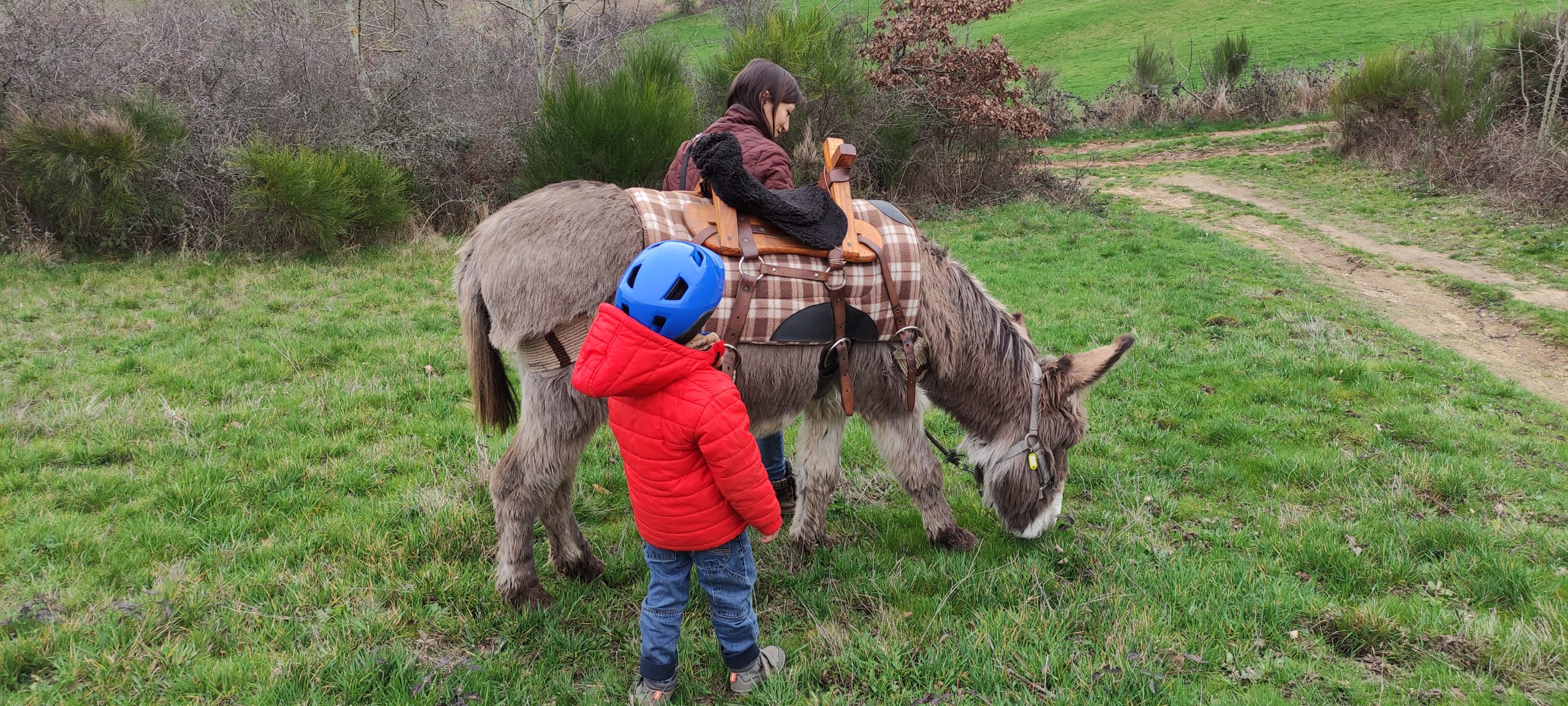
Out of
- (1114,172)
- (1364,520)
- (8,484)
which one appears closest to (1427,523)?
(1364,520)

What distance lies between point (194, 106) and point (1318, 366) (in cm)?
1355

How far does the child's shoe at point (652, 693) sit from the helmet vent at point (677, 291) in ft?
4.55

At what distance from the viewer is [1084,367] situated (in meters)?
3.71

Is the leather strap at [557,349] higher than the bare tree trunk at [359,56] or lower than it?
lower

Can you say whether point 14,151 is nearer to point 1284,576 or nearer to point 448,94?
point 448,94

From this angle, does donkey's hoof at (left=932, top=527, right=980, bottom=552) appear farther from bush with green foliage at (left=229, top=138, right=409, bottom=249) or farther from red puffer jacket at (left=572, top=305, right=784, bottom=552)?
bush with green foliage at (left=229, top=138, right=409, bottom=249)

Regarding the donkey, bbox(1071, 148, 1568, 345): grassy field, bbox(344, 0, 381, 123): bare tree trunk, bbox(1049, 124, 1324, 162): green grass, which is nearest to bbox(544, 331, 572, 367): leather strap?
the donkey

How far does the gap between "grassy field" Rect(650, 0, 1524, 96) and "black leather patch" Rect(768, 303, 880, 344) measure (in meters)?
21.2

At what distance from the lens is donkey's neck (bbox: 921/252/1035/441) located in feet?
11.7

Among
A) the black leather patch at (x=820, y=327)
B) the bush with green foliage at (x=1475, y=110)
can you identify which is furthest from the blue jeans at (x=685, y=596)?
the bush with green foliage at (x=1475, y=110)

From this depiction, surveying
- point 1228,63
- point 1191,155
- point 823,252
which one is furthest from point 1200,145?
point 823,252

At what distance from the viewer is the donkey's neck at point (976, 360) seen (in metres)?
3.58

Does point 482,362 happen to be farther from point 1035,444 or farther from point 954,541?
point 1035,444

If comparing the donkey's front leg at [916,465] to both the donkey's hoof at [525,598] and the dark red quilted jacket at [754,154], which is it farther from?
the donkey's hoof at [525,598]
